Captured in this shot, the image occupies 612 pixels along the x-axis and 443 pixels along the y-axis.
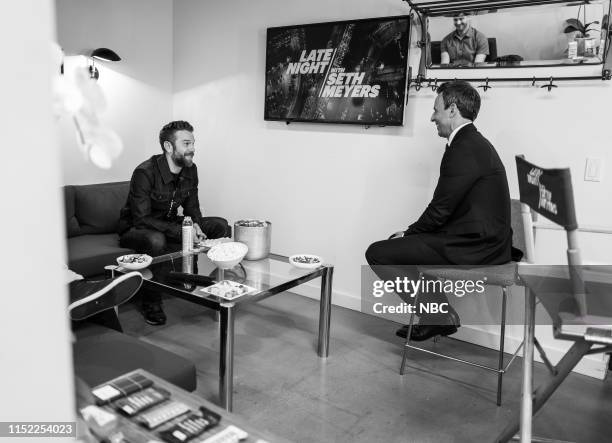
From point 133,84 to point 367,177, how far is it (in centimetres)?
219

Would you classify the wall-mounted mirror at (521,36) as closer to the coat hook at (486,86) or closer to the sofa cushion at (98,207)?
the coat hook at (486,86)

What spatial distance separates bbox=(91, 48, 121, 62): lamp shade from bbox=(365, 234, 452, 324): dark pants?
247 centimetres

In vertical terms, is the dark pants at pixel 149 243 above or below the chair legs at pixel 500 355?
above

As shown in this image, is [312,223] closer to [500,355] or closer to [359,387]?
[359,387]

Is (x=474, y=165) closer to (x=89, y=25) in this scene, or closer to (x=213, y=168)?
(x=213, y=168)

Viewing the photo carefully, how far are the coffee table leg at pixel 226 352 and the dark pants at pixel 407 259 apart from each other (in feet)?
3.45

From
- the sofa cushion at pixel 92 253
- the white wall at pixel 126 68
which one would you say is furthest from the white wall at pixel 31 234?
the white wall at pixel 126 68

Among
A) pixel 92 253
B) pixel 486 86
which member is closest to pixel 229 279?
pixel 92 253

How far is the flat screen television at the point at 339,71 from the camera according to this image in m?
3.33

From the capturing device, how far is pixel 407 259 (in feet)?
9.31

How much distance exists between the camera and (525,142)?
293cm

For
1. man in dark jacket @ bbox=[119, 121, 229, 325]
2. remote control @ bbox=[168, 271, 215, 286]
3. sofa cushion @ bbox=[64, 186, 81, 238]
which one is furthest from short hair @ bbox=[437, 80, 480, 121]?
sofa cushion @ bbox=[64, 186, 81, 238]

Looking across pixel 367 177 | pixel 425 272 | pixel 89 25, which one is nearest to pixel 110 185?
pixel 89 25

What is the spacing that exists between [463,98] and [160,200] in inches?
78.5
